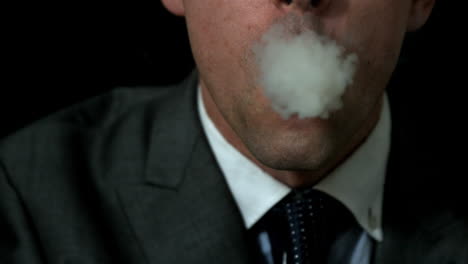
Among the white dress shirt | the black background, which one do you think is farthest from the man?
the black background

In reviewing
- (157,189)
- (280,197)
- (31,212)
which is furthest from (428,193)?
(31,212)

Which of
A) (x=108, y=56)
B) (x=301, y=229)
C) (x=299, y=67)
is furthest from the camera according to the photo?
(x=108, y=56)

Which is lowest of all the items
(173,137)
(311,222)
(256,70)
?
(311,222)

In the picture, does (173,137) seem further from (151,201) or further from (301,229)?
(301,229)

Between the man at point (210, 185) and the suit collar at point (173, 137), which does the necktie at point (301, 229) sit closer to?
the man at point (210, 185)

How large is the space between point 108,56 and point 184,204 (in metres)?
0.44

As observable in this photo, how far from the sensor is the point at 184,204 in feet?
3.18

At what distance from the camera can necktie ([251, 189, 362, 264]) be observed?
936 millimetres

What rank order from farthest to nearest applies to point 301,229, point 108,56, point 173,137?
point 108,56
point 173,137
point 301,229

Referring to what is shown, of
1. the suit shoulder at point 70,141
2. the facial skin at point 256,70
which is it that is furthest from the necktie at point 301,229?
the suit shoulder at point 70,141

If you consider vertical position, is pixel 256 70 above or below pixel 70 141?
above

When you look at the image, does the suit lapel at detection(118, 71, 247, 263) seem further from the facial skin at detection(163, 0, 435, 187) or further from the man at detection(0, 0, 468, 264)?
the facial skin at detection(163, 0, 435, 187)

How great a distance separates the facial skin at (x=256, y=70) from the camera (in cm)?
79

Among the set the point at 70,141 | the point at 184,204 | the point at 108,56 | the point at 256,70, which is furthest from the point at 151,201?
the point at 108,56
